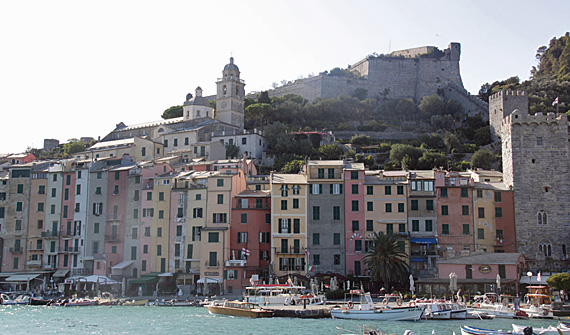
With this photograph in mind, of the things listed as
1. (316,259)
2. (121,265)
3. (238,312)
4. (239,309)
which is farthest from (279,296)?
(121,265)

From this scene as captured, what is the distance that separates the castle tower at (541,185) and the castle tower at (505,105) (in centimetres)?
3556

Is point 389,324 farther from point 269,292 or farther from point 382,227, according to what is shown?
point 382,227

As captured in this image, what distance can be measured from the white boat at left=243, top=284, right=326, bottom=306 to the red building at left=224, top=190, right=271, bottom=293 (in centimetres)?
701

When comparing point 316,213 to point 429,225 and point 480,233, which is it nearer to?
point 429,225

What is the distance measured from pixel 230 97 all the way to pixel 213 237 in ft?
152

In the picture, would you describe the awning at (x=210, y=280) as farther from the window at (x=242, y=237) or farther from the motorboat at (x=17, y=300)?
the motorboat at (x=17, y=300)

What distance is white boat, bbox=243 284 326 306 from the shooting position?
152 ft

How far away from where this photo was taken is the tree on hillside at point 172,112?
107 m

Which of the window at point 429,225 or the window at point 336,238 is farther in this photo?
the window at point 336,238

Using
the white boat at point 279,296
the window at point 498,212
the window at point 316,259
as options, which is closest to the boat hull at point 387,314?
the white boat at point 279,296

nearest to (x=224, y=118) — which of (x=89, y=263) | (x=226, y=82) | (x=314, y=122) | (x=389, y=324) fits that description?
(x=226, y=82)

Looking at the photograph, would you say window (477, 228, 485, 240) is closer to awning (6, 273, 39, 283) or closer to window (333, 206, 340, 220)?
window (333, 206, 340, 220)

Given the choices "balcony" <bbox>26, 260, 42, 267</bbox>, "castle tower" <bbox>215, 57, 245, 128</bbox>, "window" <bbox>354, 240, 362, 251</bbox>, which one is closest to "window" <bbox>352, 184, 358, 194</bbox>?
"window" <bbox>354, 240, 362, 251</bbox>

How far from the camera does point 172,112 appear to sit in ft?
354
